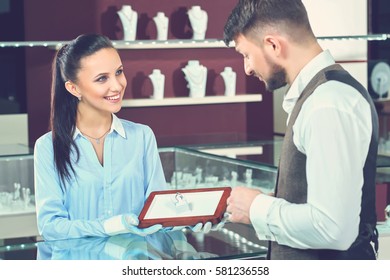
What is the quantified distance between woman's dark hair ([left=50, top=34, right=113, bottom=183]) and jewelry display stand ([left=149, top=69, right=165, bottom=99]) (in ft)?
9.09

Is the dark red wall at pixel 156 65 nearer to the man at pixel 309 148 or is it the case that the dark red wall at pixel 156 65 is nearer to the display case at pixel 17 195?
the display case at pixel 17 195

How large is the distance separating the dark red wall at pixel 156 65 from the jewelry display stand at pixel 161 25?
0.50 feet

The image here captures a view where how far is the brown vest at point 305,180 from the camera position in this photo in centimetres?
143

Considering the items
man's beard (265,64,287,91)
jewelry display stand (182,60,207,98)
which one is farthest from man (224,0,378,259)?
jewelry display stand (182,60,207,98)

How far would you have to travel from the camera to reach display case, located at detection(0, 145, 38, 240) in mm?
3148

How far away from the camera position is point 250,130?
223 inches

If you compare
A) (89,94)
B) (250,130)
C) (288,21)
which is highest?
(288,21)

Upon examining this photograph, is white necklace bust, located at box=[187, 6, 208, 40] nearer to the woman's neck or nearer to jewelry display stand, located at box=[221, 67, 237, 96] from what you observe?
jewelry display stand, located at box=[221, 67, 237, 96]

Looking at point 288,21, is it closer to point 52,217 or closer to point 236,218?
point 236,218

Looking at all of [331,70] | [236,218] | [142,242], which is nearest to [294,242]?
[236,218]

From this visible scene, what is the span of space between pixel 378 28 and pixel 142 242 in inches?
163

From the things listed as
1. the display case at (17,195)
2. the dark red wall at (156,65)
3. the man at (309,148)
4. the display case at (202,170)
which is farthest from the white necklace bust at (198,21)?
the man at (309,148)

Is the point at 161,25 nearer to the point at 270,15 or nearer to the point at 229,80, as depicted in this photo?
the point at 229,80

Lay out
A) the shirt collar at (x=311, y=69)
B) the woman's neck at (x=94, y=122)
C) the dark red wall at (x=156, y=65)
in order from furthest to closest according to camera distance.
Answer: the dark red wall at (x=156, y=65), the woman's neck at (x=94, y=122), the shirt collar at (x=311, y=69)
